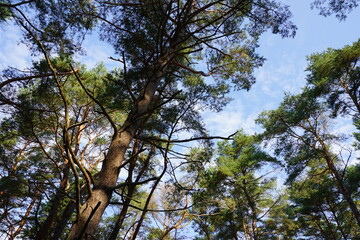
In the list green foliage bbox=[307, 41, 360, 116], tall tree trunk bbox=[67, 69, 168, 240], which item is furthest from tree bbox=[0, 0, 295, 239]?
green foliage bbox=[307, 41, 360, 116]

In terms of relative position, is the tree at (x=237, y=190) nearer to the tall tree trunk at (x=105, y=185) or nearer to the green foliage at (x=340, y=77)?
the green foliage at (x=340, y=77)

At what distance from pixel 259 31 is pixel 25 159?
1654 cm

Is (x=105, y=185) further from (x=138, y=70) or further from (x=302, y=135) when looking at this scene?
(x=302, y=135)

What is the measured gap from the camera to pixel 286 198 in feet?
59.1

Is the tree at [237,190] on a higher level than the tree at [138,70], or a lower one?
higher

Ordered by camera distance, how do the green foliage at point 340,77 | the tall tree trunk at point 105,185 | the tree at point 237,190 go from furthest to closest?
the tree at point 237,190 < the green foliage at point 340,77 < the tall tree trunk at point 105,185

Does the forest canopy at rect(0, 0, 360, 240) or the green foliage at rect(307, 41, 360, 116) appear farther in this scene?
the green foliage at rect(307, 41, 360, 116)

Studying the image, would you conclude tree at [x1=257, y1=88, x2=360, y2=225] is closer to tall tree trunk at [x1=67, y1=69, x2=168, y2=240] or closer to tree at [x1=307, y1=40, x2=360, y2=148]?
tree at [x1=307, y1=40, x2=360, y2=148]

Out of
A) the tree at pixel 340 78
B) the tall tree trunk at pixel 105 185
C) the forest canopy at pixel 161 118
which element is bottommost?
the tall tree trunk at pixel 105 185

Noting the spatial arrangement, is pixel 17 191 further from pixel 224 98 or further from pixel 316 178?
pixel 316 178

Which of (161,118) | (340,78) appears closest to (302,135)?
(340,78)

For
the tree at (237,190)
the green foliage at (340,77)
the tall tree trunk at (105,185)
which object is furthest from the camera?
the tree at (237,190)

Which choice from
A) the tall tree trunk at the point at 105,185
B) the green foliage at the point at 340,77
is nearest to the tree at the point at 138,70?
the tall tree trunk at the point at 105,185

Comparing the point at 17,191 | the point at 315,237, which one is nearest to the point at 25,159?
the point at 17,191
